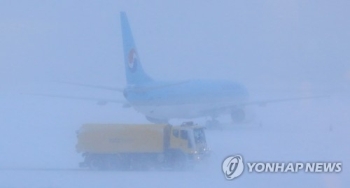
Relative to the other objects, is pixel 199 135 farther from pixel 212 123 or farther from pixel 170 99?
pixel 170 99

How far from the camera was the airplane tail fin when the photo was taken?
1066 cm

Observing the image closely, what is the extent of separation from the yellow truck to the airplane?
0.52 feet

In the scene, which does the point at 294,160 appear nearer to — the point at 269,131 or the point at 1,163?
the point at 269,131

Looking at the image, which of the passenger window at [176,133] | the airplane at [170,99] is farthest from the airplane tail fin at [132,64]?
the passenger window at [176,133]

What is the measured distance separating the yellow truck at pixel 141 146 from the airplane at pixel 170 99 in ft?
0.52

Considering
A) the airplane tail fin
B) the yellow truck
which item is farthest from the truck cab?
the airplane tail fin

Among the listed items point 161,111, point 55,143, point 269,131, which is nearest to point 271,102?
point 269,131

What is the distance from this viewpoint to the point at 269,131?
1068 centimetres

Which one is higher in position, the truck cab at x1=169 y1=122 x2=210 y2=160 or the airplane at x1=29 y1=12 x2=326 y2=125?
the airplane at x1=29 y1=12 x2=326 y2=125

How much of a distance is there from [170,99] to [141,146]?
1.83 feet

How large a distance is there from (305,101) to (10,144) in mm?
2733

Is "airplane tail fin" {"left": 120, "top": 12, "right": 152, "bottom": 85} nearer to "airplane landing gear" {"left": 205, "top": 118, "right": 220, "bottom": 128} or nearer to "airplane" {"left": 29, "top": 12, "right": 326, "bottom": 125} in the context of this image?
"airplane" {"left": 29, "top": 12, "right": 326, "bottom": 125}

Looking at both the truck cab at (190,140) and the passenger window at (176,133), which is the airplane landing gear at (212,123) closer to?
the truck cab at (190,140)

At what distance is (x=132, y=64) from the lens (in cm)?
1082
